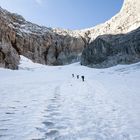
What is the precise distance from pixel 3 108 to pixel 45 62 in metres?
110

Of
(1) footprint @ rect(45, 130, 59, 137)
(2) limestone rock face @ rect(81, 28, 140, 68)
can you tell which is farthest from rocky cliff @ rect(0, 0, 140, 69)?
(1) footprint @ rect(45, 130, 59, 137)

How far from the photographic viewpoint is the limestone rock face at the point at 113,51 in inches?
2751

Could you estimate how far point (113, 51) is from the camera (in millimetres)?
80750

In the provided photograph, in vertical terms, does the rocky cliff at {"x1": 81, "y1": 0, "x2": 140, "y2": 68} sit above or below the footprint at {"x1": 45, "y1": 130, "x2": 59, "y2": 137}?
above

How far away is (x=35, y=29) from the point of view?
4825 inches

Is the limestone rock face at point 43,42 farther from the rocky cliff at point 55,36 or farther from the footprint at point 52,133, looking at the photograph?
the footprint at point 52,133

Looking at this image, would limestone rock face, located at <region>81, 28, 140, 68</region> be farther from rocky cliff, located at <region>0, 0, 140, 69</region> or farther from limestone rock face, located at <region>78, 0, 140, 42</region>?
rocky cliff, located at <region>0, 0, 140, 69</region>

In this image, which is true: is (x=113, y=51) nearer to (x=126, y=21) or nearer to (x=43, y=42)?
(x=126, y=21)

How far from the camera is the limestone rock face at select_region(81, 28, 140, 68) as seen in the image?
69.9 m

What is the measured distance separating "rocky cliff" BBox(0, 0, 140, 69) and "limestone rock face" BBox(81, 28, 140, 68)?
9327 millimetres

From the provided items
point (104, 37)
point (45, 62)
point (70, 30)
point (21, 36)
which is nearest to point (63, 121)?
point (104, 37)

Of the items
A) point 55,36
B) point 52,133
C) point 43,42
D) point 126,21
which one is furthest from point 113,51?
point 52,133

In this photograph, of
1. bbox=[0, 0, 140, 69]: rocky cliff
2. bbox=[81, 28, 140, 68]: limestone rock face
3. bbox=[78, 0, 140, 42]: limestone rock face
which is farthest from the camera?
bbox=[0, 0, 140, 69]: rocky cliff

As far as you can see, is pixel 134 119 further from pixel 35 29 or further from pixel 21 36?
pixel 35 29
